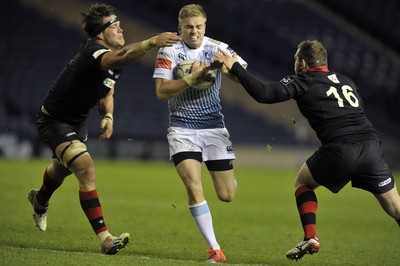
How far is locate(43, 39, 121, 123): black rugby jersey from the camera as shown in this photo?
7914mm

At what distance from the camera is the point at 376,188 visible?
7.60m

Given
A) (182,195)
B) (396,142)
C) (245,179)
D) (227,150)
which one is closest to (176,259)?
(227,150)

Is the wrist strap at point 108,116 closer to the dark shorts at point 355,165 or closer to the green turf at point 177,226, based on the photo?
the green turf at point 177,226

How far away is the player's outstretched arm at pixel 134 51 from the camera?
23.8ft

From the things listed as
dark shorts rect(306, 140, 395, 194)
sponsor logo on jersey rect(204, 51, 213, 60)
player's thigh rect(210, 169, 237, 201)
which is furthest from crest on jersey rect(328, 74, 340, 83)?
player's thigh rect(210, 169, 237, 201)

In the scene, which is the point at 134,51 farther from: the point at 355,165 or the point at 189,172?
the point at 355,165

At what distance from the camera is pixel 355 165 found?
7.55 meters

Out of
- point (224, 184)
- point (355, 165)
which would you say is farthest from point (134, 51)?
point (355, 165)

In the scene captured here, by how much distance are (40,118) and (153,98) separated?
61.1ft

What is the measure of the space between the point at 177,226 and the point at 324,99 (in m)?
3.98

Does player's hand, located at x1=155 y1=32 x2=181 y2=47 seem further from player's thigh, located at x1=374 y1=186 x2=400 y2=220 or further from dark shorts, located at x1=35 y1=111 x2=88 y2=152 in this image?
player's thigh, located at x1=374 y1=186 x2=400 y2=220

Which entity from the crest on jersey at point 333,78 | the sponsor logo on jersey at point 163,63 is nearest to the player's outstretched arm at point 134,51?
the sponsor logo on jersey at point 163,63

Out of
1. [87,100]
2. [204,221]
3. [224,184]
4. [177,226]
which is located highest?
[87,100]

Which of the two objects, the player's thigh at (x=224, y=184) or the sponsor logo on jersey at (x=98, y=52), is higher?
the sponsor logo on jersey at (x=98, y=52)
